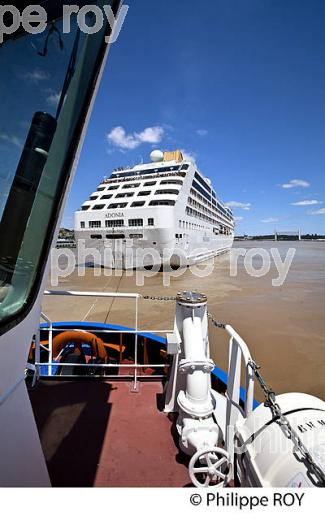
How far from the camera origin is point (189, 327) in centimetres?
250

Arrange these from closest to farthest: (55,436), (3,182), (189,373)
Result: (3,182) → (189,373) → (55,436)

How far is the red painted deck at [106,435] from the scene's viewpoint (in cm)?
212

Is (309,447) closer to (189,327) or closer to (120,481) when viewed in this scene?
(189,327)

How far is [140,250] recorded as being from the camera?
22.0 m

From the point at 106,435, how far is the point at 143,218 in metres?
19.5

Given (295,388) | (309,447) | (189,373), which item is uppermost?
(309,447)

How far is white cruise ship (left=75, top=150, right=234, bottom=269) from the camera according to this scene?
21.2m

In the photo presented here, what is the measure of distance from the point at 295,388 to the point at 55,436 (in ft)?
16.5

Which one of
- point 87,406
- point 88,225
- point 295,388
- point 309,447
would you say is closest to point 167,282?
point 88,225

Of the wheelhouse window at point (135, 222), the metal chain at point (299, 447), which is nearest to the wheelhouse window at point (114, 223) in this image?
the wheelhouse window at point (135, 222)

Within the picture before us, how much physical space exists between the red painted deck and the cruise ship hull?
58.9 ft

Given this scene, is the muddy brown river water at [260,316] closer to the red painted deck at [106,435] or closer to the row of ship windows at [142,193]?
the red painted deck at [106,435]

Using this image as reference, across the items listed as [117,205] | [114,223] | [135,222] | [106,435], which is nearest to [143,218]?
[135,222]

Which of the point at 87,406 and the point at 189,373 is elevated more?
the point at 189,373
